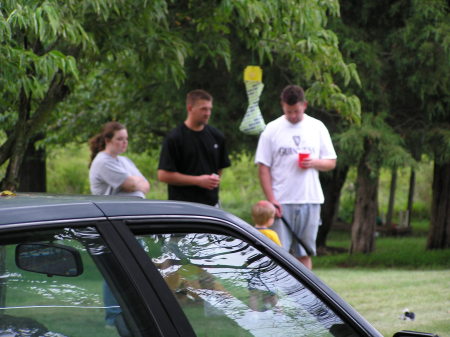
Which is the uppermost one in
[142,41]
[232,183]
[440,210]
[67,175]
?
[142,41]

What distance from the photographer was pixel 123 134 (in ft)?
22.1

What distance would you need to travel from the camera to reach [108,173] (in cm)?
670

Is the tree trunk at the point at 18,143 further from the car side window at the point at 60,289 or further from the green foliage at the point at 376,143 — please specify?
the green foliage at the point at 376,143

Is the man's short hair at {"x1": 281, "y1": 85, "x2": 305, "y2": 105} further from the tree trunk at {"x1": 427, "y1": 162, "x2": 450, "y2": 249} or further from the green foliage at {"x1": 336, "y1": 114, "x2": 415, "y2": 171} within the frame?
the tree trunk at {"x1": 427, "y1": 162, "x2": 450, "y2": 249}

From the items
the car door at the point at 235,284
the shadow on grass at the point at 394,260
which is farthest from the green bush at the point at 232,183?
the car door at the point at 235,284

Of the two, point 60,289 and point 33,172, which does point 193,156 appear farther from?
point 33,172

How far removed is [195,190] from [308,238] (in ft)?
3.38

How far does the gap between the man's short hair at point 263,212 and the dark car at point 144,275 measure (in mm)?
3979

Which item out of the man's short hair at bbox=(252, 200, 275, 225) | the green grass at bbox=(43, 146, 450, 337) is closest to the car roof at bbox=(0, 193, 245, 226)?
the man's short hair at bbox=(252, 200, 275, 225)

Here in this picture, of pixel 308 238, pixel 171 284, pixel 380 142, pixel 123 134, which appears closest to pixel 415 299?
pixel 308 238

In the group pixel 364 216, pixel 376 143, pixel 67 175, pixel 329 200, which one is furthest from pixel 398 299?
pixel 67 175

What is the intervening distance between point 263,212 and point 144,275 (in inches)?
173

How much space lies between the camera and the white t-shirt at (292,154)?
276 inches

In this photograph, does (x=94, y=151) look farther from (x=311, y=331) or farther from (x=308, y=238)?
(x=311, y=331)
